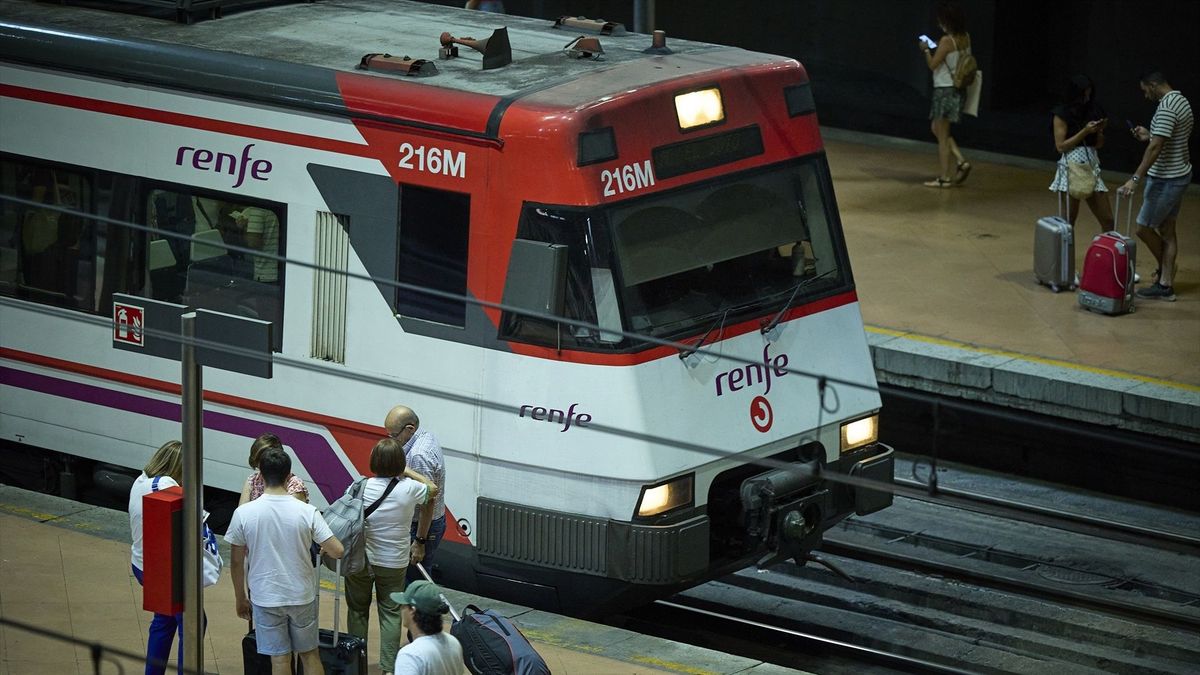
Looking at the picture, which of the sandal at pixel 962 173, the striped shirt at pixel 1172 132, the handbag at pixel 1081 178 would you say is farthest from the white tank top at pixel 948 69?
the striped shirt at pixel 1172 132

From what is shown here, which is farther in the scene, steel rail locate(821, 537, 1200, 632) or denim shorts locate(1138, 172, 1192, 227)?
denim shorts locate(1138, 172, 1192, 227)

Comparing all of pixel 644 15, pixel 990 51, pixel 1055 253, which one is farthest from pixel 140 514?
pixel 990 51

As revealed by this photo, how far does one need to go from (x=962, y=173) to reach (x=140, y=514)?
11785mm

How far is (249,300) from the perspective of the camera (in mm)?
10391

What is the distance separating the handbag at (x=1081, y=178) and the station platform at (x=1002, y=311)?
878 mm

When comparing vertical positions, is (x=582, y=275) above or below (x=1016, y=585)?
above

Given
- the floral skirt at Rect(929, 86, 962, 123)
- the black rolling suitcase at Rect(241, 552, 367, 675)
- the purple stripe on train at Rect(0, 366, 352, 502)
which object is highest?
the floral skirt at Rect(929, 86, 962, 123)

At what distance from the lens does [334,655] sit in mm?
8805

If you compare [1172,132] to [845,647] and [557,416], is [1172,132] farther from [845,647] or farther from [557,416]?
[557,416]

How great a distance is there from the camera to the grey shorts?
337 inches

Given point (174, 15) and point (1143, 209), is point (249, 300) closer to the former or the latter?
point (174, 15)

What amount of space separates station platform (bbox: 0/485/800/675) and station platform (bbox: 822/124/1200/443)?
16.1 ft

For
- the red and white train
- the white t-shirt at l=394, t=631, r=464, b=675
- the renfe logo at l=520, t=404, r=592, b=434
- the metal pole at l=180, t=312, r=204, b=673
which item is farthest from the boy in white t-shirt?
the renfe logo at l=520, t=404, r=592, b=434

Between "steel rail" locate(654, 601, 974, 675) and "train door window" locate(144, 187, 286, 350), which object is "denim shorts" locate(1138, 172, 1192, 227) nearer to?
"steel rail" locate(654, 601, 974, 675)
